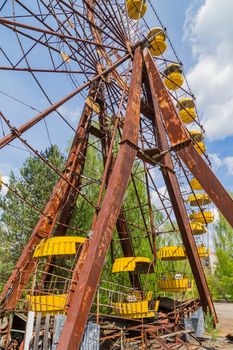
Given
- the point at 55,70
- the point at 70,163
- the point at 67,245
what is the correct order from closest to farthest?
the point at 67,245 < the point at 55,70 < the point at 70,163

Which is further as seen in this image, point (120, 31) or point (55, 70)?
point (120, 31)

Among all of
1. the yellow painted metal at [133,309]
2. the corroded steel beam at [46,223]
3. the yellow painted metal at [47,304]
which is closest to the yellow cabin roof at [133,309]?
the yellow painted metal at [133,309]

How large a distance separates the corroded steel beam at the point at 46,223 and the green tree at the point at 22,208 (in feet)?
29.5

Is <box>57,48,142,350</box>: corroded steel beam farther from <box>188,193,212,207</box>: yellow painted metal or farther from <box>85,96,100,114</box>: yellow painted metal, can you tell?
<box>188,193,212,207</box>: yellow painted metal

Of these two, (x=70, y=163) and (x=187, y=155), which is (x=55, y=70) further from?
(x=187, y=155)

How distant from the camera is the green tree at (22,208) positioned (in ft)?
66.2

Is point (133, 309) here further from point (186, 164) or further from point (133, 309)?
point (186, 164)

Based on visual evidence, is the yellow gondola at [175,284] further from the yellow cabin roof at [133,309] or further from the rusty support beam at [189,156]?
the rusty support beam at [189,156]

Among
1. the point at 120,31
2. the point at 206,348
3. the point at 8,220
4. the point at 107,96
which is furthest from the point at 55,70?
the point at 8,220

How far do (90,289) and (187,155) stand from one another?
4.29m

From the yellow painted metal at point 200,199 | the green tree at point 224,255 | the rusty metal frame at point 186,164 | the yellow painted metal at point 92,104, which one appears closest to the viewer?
the rusty metal frame at point 186,164

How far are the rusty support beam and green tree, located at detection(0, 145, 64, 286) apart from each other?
44.5 ft

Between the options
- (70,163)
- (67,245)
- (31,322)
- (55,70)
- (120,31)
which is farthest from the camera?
(70,163)

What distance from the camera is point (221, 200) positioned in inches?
280
